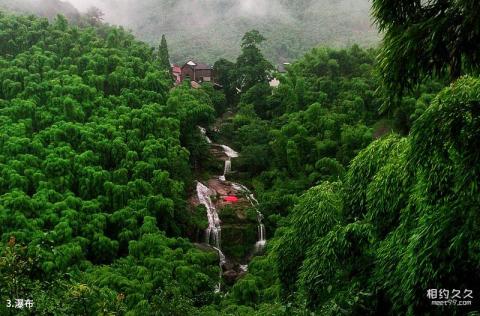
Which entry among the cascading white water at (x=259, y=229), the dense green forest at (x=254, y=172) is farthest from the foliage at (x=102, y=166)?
the cascading white water at (x=259, y=229)

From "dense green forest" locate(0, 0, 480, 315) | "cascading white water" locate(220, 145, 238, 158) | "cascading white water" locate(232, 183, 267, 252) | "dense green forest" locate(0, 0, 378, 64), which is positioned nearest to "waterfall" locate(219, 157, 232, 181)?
"dense green forest" locate(0, 0, 480, 315)

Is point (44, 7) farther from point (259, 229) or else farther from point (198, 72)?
point (259, 229)

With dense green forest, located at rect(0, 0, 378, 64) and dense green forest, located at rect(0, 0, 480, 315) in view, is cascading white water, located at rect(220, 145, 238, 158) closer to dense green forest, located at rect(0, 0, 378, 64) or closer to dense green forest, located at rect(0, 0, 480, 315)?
dense green forest, located at rect(0, 0, 480, 315)

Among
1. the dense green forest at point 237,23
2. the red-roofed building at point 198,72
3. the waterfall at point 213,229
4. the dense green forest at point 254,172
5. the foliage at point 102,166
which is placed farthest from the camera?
the dense green forest at point 237,23

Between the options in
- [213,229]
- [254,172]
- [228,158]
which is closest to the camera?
[213,229]

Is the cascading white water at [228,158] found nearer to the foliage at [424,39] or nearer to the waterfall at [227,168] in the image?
the waterfall at [227,168]

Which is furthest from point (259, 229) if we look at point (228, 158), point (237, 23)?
point (237, 23)

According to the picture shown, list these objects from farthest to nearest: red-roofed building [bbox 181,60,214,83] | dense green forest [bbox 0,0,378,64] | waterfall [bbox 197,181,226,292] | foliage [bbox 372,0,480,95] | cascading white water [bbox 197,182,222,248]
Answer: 1. dense green forest [bbox 0,0,378,64]
2. red-roofed building [bbox 181,60,214,83]
3. cascading white water [bbox 197,182,222,248]
4. waterfall [bbox 197,181,226,292]
5. foliage [bbox 372,0,480,95]
